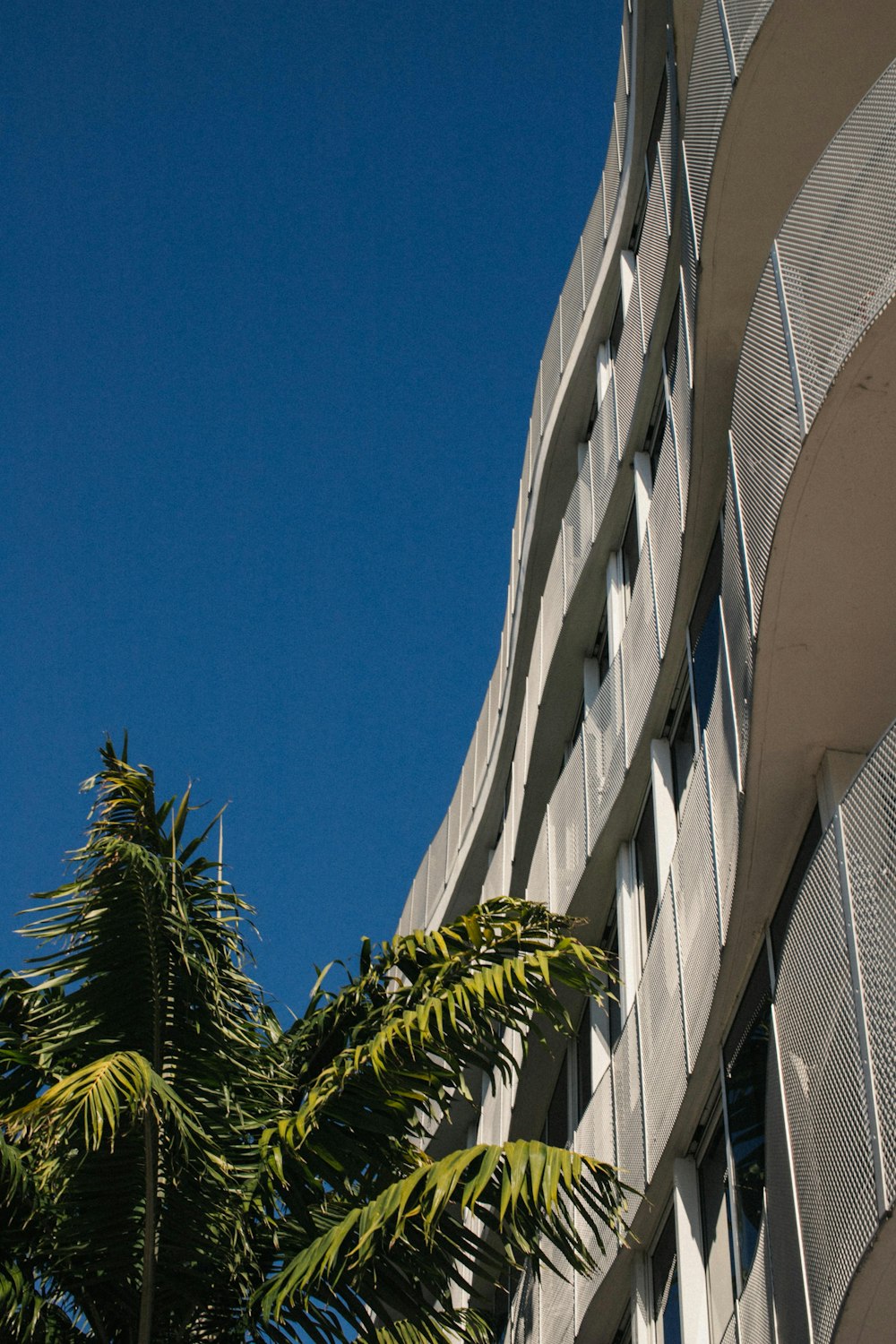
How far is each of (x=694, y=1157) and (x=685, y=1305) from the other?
0.97 meters

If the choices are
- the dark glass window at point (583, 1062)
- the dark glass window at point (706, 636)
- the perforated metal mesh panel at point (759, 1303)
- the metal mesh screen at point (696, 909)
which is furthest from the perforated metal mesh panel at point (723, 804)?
the dark glass window at point (583, 1062)

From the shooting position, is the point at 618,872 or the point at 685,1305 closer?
the point at 685,1305

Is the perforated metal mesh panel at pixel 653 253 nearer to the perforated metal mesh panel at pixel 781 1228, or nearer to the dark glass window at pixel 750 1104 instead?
→ the dark glass window at pixel 750 1104

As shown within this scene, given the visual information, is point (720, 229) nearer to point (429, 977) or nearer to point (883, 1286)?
point (429, 977)

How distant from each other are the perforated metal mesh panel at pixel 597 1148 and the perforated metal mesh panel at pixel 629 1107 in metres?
0.22

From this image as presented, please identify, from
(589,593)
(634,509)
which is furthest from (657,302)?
(589,593)

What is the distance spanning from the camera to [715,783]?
986cm

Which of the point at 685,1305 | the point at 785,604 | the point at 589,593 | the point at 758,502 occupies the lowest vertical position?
the point at 685,1305

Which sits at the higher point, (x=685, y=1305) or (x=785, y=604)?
(x=785, y=604)

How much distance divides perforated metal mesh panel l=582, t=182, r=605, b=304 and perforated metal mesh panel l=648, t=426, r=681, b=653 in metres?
4.90

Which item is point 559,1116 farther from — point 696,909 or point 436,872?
point 436,872

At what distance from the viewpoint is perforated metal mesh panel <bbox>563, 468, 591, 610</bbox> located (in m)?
15.9

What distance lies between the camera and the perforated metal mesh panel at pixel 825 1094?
638 centimetres

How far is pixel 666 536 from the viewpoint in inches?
491
